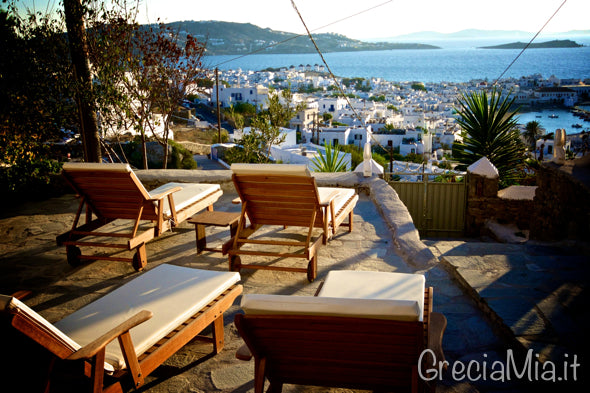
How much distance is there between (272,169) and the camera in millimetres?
3615

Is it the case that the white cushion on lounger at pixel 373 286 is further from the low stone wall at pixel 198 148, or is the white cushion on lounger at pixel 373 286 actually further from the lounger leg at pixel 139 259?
the low stone wall at pixel 198 148

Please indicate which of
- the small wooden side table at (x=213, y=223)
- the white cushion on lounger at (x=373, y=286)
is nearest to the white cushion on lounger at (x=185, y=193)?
the small wooden side table at (x=213, y=223)

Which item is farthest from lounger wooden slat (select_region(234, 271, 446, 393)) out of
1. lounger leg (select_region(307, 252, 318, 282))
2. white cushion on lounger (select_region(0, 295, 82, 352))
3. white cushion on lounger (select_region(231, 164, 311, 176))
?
white cushion on lounger (select_region(231, 164, 311, 176))

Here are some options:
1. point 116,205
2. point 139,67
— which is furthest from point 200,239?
point 139,67

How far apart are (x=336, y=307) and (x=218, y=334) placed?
1168mm

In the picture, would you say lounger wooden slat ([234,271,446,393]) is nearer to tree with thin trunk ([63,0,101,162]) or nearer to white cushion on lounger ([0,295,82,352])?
white cushion on lounger ([0,295,82,352])

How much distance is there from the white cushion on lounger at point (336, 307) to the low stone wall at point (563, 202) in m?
4.66

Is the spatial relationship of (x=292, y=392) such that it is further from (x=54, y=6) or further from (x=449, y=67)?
(x=449, y=67)

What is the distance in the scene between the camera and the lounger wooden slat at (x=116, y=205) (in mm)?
3861

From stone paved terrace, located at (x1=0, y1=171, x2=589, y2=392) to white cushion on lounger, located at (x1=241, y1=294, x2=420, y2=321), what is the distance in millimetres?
776

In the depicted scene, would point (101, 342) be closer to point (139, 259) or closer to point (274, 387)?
point (274, 387)

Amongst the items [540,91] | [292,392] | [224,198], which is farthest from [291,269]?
[540,91]

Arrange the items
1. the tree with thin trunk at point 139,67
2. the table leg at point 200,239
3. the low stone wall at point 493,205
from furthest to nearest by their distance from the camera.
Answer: the low stone wall at point 493,205 < the tree with thin trunk at point 139,67 < the table leg at point 200,239

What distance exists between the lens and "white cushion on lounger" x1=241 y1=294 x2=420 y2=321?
1.73m
